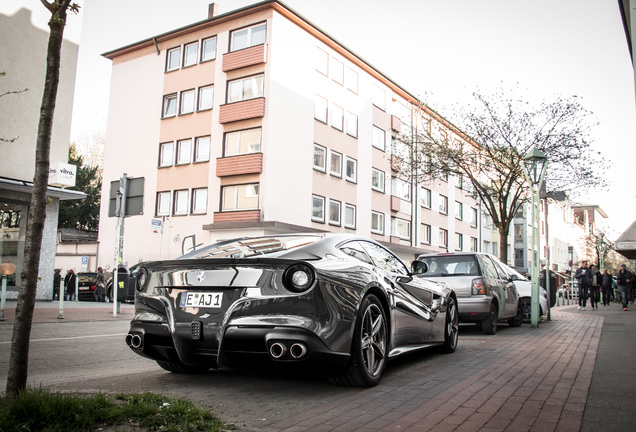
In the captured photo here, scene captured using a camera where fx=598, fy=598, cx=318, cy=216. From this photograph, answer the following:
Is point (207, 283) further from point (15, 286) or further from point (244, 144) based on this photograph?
point (244, 144)

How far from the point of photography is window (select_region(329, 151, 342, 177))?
36859 mm

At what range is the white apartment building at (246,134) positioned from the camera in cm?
3234

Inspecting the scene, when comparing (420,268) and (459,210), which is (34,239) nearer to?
(420,268)

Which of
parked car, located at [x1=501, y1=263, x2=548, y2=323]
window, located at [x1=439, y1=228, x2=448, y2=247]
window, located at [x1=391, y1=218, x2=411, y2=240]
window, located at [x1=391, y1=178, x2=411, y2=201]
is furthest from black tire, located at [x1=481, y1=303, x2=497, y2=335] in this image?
window, located at [x1=439, y1=228, x2=448, y2=247]

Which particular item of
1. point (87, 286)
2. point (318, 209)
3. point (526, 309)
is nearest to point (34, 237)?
point (526, 309)

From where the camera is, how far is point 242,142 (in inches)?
1299

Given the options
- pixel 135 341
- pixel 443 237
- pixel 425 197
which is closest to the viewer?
pixel 135 341

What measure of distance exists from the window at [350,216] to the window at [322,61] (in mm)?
8460

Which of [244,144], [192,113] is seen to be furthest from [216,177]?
[192,113]

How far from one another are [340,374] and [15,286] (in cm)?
1663

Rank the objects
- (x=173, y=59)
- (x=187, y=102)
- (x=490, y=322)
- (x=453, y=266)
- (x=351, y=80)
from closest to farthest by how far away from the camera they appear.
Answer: (x=490, y=322) → (x=453, y=266) → (x=187, y=102) → (x=173, y=59) → (x=351, y=80)

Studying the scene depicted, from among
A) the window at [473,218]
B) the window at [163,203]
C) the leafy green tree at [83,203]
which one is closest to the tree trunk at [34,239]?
the window at [163,203]

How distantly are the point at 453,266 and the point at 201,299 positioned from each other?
7450mm

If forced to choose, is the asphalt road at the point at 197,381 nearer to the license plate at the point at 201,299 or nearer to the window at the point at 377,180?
the license plate at the point at 201,299
